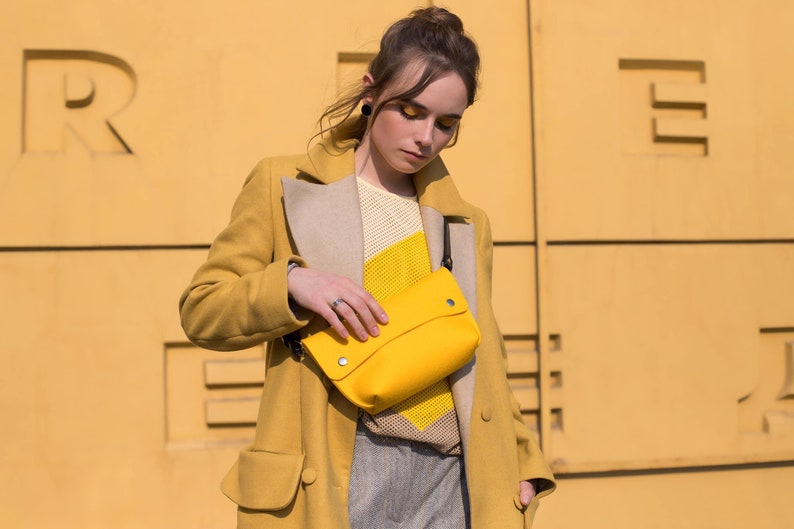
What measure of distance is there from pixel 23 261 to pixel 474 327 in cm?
198

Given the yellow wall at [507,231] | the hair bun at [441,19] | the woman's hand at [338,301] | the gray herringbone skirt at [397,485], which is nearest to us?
the woman's hand at [338,301]

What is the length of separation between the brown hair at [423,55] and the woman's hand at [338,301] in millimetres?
290

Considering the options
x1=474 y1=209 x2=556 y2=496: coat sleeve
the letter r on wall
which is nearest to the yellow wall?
the letter r on wall

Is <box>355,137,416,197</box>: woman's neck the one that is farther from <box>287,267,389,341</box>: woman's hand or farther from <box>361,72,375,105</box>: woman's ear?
<box>287,267,389,341</box>: woman's hand

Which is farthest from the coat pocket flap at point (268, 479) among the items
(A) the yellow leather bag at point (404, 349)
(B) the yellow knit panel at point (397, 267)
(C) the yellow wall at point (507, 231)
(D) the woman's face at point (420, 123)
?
(C) the yellow wall at point (507, 231)

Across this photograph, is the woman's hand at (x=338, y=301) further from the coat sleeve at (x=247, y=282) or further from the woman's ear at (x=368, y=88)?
the woman's ear at (x=368, y=88)

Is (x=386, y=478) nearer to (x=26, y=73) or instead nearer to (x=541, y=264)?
(x=541, y=264)

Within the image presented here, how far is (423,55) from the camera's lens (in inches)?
60.9

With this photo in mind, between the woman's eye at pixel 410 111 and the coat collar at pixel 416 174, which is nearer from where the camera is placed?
the woman's eye at pixel 410 111

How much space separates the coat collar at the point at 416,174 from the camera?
5.37 feet

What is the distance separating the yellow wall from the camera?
2.99 m

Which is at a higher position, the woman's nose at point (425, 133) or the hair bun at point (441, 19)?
the hair bun at point (441, 19)

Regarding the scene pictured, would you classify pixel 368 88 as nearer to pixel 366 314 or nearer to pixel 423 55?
pixel 423 55

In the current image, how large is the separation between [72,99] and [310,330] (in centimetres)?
189
